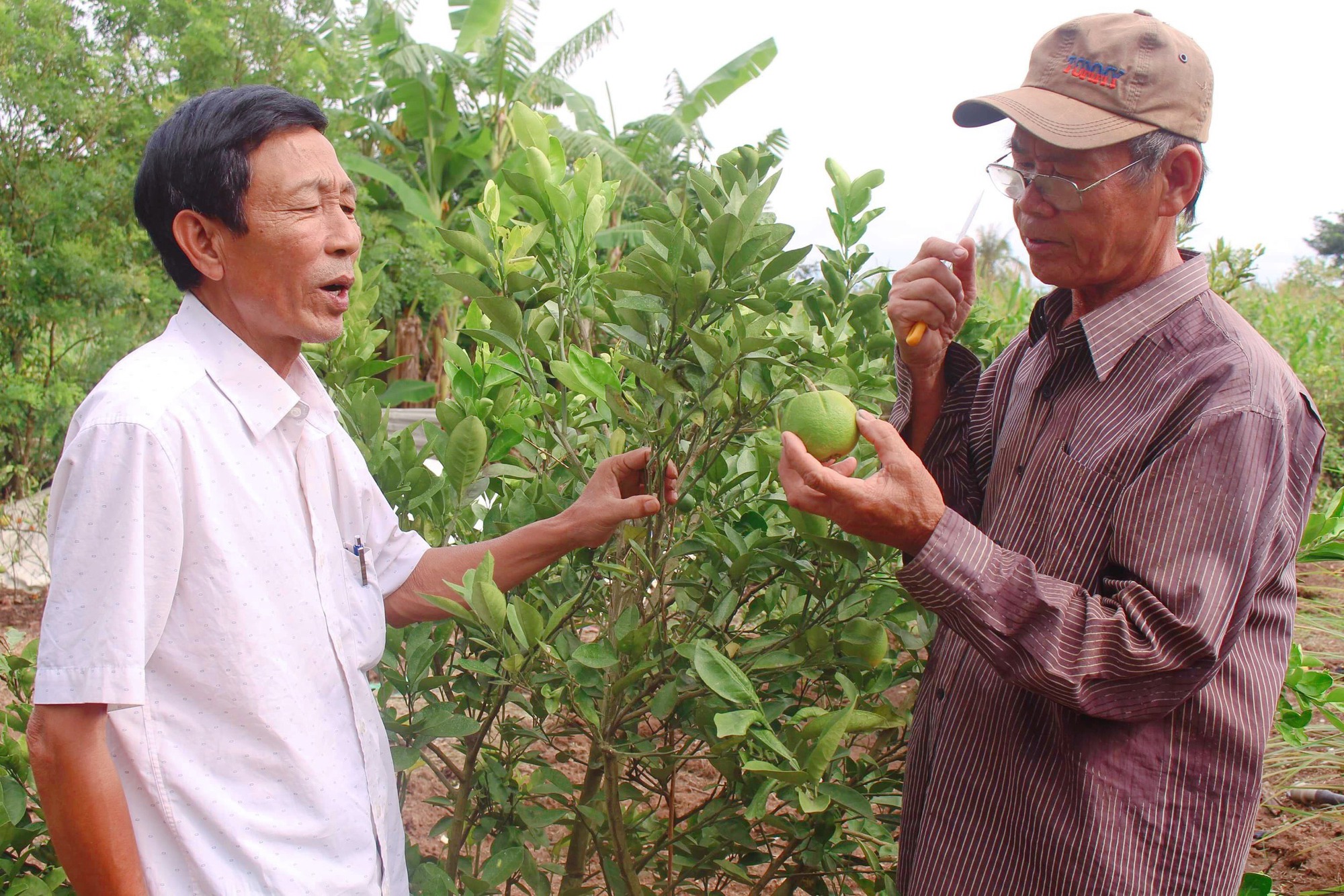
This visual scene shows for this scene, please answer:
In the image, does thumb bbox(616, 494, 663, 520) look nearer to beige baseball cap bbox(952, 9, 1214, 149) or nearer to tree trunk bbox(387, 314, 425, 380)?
beige baseball cap bbox(952, 9, 1214, 149)

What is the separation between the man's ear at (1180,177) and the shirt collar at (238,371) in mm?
1089

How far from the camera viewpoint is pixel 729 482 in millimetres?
1618

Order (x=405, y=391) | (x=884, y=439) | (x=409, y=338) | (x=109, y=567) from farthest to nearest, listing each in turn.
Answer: (x=409, y=338) → (x=405, y=391) → (x=884, y=439) → (x=109, y=567)

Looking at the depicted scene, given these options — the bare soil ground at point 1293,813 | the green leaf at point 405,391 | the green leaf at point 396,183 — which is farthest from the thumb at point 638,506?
the green leaf at point 396,183

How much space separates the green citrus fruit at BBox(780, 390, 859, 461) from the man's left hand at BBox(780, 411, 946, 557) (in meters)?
0.11

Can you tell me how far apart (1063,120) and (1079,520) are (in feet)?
1.55

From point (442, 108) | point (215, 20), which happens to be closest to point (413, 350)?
point (442, 108)

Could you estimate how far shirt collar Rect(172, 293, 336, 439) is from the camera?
1.22m

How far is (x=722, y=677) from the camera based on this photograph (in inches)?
51.6

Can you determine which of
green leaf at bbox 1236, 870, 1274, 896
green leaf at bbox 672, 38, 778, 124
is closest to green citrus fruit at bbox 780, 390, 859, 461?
green leaf at bbox 1236, 870, 1274, 896

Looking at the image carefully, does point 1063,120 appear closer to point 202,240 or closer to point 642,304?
point 642,304

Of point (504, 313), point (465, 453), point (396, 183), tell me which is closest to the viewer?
point (504, 313)

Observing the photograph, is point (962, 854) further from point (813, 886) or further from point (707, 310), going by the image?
point (707, 310)

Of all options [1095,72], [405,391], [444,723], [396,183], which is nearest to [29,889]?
[444,723]
